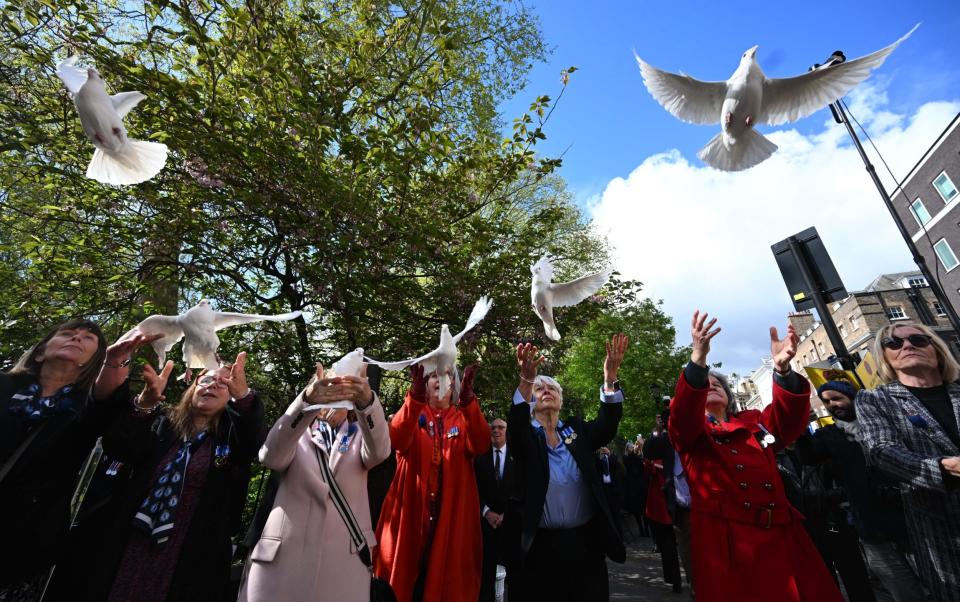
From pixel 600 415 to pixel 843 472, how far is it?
87.1 inches

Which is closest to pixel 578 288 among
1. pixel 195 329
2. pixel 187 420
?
pixel 195 329

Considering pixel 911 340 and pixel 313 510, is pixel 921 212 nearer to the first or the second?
pixel 911 340

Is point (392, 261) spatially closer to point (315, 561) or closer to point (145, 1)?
point (145, 1)

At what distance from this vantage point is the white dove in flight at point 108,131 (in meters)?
2.34

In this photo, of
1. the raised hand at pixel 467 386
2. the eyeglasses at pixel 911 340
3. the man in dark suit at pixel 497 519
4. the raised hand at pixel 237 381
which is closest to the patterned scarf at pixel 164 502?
the raised hand at pixel 237 381

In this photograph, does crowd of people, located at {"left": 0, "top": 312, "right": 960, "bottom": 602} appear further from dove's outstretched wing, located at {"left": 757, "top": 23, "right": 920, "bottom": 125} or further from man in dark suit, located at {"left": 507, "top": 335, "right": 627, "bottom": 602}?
dove's outstretched wing, located at {"left": 757, "top": 23, "right": 920, "bottom": 125}

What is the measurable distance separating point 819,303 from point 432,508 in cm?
389

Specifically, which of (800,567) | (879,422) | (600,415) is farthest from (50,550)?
(879,422)

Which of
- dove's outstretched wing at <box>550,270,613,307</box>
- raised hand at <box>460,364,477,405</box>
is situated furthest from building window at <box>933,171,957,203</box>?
raised hand at <box>460,364,477,405</box>

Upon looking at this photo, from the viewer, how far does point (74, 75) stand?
2299mm

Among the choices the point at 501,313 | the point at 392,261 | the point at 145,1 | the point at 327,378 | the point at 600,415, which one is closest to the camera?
the point at 327,378

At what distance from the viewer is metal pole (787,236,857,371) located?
3981 mm

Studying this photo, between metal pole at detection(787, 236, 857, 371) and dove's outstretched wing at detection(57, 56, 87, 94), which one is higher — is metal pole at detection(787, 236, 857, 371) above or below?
below

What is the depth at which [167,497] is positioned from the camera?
2357 millimetres
